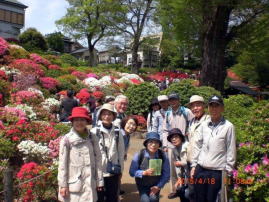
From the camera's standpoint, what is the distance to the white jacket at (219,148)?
143 inches

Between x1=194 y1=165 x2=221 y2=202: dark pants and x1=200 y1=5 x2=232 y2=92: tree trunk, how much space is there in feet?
35.6

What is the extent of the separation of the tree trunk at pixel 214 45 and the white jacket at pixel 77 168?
37.0 feet

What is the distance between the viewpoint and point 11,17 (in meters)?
43.4

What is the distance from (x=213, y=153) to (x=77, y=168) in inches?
62.6

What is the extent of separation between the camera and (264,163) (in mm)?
3779

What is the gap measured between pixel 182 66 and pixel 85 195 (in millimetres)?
45254

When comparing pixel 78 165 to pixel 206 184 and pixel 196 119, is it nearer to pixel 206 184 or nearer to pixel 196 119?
A: pixel 206 184

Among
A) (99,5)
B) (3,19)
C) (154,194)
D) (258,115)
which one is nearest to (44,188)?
(154,194)

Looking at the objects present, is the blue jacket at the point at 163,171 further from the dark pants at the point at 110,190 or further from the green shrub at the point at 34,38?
the green shrub at the point at 34,38

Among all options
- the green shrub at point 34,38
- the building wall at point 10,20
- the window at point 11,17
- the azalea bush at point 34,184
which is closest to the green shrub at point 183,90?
the azalea bush at point 34,184

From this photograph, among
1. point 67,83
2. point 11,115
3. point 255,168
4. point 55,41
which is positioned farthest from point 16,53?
point 55,41

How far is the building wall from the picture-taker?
1670 inches

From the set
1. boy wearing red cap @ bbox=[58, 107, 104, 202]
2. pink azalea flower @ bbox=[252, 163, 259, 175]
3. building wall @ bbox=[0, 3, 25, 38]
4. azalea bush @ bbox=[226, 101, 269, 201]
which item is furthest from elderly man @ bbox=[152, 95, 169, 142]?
building wall @ bbox=[0, 3, 25, 38]

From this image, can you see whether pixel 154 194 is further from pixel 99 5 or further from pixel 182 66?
pixel 182 66
